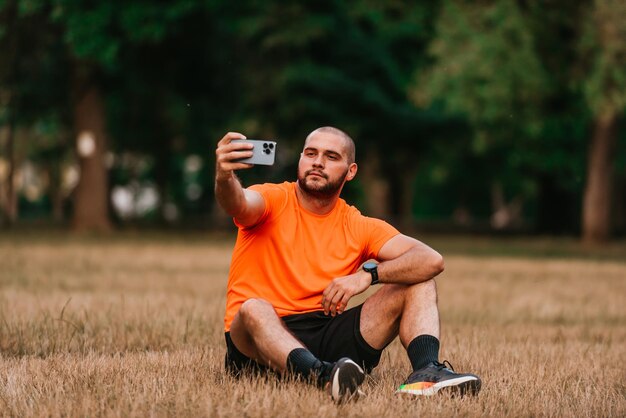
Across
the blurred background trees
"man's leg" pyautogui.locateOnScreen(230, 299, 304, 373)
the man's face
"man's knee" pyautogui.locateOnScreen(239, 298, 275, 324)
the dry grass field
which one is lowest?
the dry grass field

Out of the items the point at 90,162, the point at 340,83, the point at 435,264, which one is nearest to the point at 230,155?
the point at 435,264

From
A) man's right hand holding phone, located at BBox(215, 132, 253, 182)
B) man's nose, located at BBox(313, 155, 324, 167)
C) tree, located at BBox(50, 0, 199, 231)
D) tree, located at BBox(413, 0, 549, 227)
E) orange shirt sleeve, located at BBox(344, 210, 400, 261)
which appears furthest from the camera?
tree, located at BBox(50, 0, 199, 231)

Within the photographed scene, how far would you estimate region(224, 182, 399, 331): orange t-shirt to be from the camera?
5.77 m

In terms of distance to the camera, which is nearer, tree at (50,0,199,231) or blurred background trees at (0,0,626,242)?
blurred background trees at (0,0,626,242)

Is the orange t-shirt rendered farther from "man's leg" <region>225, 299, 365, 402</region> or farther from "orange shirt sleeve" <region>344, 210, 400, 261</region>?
"man's leg" <region>225, 299, 365, 402</region>

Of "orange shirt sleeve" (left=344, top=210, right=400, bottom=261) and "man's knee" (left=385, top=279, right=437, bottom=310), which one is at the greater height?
"orange shirt sleeve" (left=344, top=210, right=400, bottom=261)

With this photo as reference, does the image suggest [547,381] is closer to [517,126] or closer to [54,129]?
[517,126]

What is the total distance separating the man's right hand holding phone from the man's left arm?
0.98m

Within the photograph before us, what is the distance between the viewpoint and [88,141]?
2908cm

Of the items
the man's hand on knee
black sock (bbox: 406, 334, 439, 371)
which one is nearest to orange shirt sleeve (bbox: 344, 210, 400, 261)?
the man's hand on knee

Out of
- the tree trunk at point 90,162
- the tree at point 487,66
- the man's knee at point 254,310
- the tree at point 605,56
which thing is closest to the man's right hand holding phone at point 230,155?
the man's knee at point 254,310

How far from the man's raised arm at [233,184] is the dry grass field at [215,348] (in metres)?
0.93

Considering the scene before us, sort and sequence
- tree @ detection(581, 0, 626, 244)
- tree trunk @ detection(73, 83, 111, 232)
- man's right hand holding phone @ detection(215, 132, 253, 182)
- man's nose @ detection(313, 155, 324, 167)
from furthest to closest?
tree trunk @ detection(73, 83, 111, 232) → tree @ detection(581, 0, 626, 244) → man's nose @ detection(313, 155, 324, 167) → man's right hand holding phone @ detection(215, 132, 253, 182)

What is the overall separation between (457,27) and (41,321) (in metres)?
16.1
